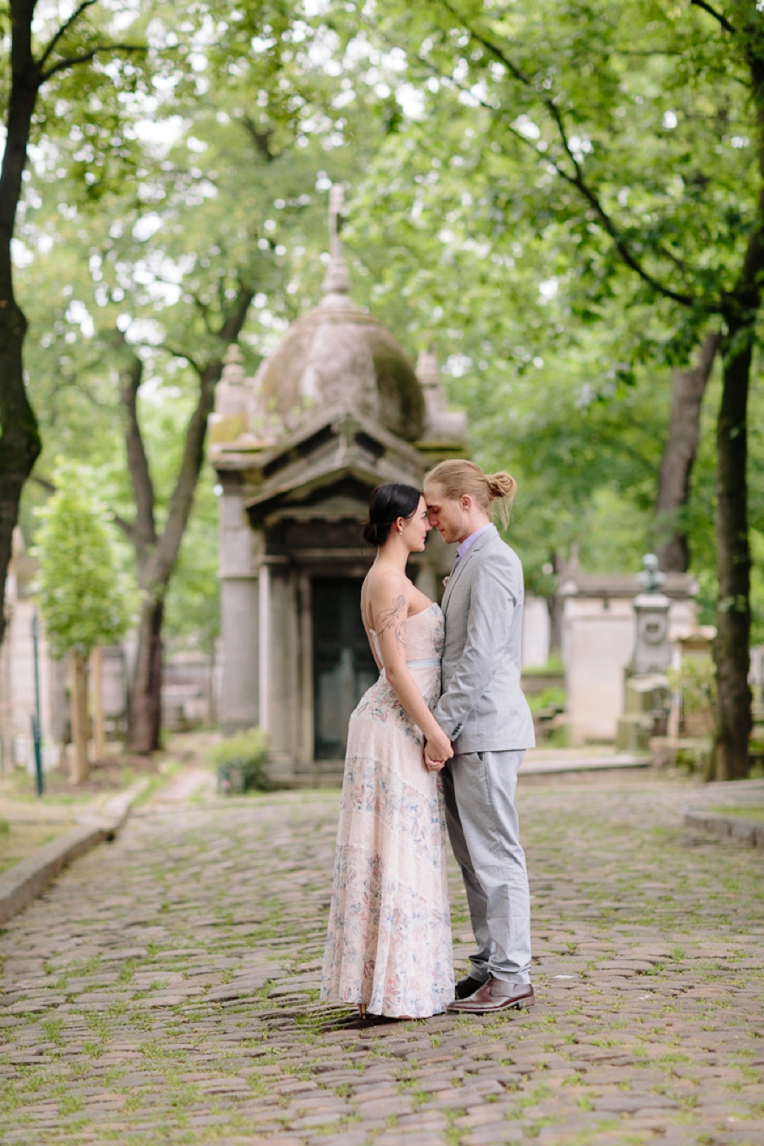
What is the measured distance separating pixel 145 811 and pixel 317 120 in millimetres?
11995

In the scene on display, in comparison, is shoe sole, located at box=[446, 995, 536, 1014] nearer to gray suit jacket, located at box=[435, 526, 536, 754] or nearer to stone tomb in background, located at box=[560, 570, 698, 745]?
gray suit jacket, located at box=[435, 526, 536, 754]

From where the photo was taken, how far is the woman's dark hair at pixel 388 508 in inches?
192

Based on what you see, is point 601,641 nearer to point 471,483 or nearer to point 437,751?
point 471,483

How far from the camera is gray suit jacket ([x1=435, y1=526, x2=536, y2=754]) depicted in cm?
476

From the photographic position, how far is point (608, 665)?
22.5 metres

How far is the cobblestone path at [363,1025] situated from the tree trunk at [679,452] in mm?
13922

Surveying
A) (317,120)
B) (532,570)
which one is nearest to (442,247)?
(317,120)

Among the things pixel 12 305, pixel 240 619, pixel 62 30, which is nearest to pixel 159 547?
pixel 240 619

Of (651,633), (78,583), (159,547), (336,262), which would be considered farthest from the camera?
(159,547)

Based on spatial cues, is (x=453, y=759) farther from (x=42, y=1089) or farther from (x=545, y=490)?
(x=545, y=490)

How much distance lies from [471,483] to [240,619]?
1239 cm

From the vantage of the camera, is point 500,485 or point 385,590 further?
point 500,485

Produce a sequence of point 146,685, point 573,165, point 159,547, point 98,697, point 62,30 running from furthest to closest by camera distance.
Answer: point 146,685, point 159,547, point 98,697, point 573,165, point 62,30

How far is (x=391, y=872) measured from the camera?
468cm
